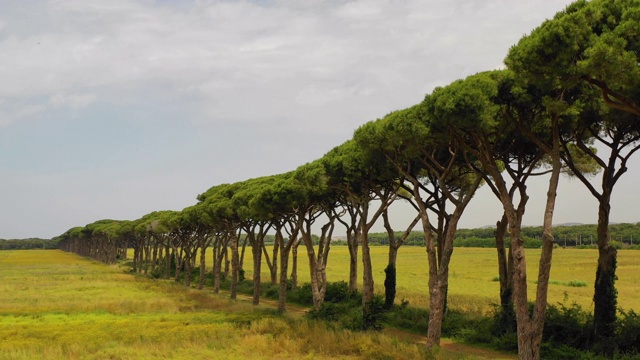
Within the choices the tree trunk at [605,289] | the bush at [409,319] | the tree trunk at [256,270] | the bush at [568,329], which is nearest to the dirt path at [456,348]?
the bush at [409,319]

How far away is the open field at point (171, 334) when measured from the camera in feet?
68.6

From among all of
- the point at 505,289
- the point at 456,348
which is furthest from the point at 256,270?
the point at 456,348

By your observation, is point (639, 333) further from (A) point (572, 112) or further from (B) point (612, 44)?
(B) point (612, 44)

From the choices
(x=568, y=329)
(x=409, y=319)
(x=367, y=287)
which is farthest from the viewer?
(x=367, y=287)

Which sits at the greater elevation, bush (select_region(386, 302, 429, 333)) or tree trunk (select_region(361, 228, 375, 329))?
tree trunk (select_region(361, 228, 375, 329))

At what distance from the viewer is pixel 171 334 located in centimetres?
2564

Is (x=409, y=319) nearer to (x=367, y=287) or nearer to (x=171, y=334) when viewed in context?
(x=367, y=287)

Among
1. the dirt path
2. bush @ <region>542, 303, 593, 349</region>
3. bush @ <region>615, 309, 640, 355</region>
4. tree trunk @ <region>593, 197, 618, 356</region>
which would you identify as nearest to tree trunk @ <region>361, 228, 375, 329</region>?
the dirt path

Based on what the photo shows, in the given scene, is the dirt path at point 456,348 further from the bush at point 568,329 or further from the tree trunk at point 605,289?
the tree trunk at point 605,289

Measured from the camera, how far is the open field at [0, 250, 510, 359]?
68.6ft

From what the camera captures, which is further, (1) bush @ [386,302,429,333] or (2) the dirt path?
(1) bush @ [386,302,429,333]

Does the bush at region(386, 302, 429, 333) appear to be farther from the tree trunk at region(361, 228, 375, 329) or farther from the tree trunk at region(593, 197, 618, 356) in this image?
the tree trunk at region(593, 197, 618, 356)

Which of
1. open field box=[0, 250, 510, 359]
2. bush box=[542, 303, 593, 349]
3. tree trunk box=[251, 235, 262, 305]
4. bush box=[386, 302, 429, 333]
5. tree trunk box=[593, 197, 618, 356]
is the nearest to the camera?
tree trunk box=[593, 197, 618, 356]

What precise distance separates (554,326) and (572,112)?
1012 centimetres
